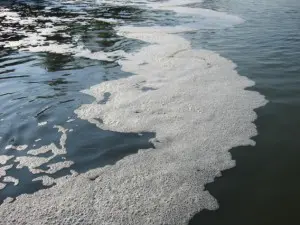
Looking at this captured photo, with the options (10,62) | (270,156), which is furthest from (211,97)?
(10,62)

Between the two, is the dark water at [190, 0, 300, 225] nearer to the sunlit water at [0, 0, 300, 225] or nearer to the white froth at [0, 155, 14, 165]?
the sunlit water at [0, 0, 300, 225]

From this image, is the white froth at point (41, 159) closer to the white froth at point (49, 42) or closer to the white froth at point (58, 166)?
the white froth at point (58, 166)

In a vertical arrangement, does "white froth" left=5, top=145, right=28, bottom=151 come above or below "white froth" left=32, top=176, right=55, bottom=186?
above

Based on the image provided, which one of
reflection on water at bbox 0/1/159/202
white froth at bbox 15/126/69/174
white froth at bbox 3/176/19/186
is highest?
reflection on water at bbox 0/1/159/202

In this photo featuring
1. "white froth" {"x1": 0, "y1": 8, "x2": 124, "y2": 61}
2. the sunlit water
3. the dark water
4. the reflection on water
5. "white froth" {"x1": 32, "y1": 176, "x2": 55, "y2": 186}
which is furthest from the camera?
"white froth" {"x1": 0, "y1": 8, "x2": 124, "y2": 61}

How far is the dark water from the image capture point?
10.3 ft

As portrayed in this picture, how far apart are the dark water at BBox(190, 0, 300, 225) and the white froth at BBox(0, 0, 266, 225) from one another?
0.62 ft

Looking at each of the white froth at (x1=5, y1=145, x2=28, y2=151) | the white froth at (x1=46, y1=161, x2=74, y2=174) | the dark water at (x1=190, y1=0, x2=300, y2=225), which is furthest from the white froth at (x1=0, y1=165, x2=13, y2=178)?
the dark water at (x1=190, y1=0, x2=300, y2=225)

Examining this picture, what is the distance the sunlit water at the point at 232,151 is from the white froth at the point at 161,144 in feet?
0.64

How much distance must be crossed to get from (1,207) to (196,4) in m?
17.4

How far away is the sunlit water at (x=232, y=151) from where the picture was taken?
11.1 ft

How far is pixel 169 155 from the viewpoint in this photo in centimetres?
415

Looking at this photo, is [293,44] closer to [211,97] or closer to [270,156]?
[211,97]

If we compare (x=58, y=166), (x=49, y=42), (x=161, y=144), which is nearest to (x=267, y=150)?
(x=161, y=144)
